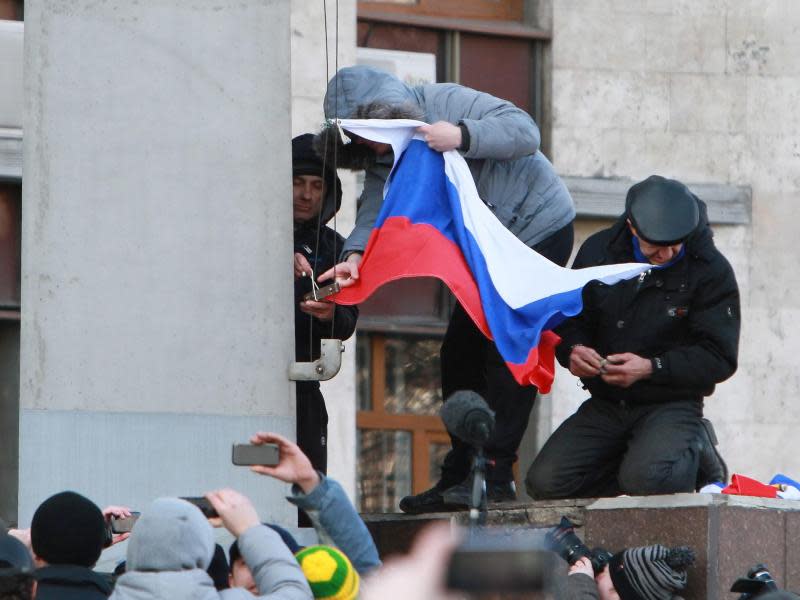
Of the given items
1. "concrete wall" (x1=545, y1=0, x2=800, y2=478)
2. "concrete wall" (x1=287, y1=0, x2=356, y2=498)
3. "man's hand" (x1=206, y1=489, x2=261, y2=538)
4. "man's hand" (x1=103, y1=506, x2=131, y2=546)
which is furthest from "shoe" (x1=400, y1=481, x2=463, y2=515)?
"concrete wall" (x1=545, y1=0, x2=800, y2=478)

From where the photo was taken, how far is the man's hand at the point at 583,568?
793 centimetres

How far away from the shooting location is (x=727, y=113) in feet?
48.5

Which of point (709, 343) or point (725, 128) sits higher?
point (725, 128)

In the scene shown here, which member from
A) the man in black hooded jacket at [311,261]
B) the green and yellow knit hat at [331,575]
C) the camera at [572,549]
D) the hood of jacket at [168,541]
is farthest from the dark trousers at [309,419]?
the hood of jacket at [168,541]

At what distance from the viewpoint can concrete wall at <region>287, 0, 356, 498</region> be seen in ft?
44.1

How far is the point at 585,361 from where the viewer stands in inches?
348

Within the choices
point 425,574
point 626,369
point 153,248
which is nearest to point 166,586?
point 425,574

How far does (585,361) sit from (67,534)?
9.95 feet

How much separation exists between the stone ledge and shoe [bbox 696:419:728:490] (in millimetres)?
5327

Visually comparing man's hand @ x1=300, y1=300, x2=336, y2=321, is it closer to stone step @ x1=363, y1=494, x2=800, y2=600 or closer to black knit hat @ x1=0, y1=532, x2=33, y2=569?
stone step @ x1=363, y1=494, x2=800, y2=600

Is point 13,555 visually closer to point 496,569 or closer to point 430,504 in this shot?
point 496,569

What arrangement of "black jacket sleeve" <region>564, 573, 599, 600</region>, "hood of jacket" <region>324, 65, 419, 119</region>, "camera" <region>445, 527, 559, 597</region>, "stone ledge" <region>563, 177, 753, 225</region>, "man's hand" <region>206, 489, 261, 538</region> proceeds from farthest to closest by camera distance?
"stone ledge" <region>563, 177, 753, 225</region>, "hood of jacket" <region>324, 65, 419, 119</region>, "black jacket sleeve" <region>564, 573, 599, 600</region>, "man's hand" <region>206, 489, 261, 538</region>, "camera" <region>445, 527, 559, 597</region>

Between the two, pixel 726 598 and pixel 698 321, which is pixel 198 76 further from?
pixel 726 598

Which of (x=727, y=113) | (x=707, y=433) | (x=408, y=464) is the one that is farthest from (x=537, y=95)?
(x=707, y=433)
